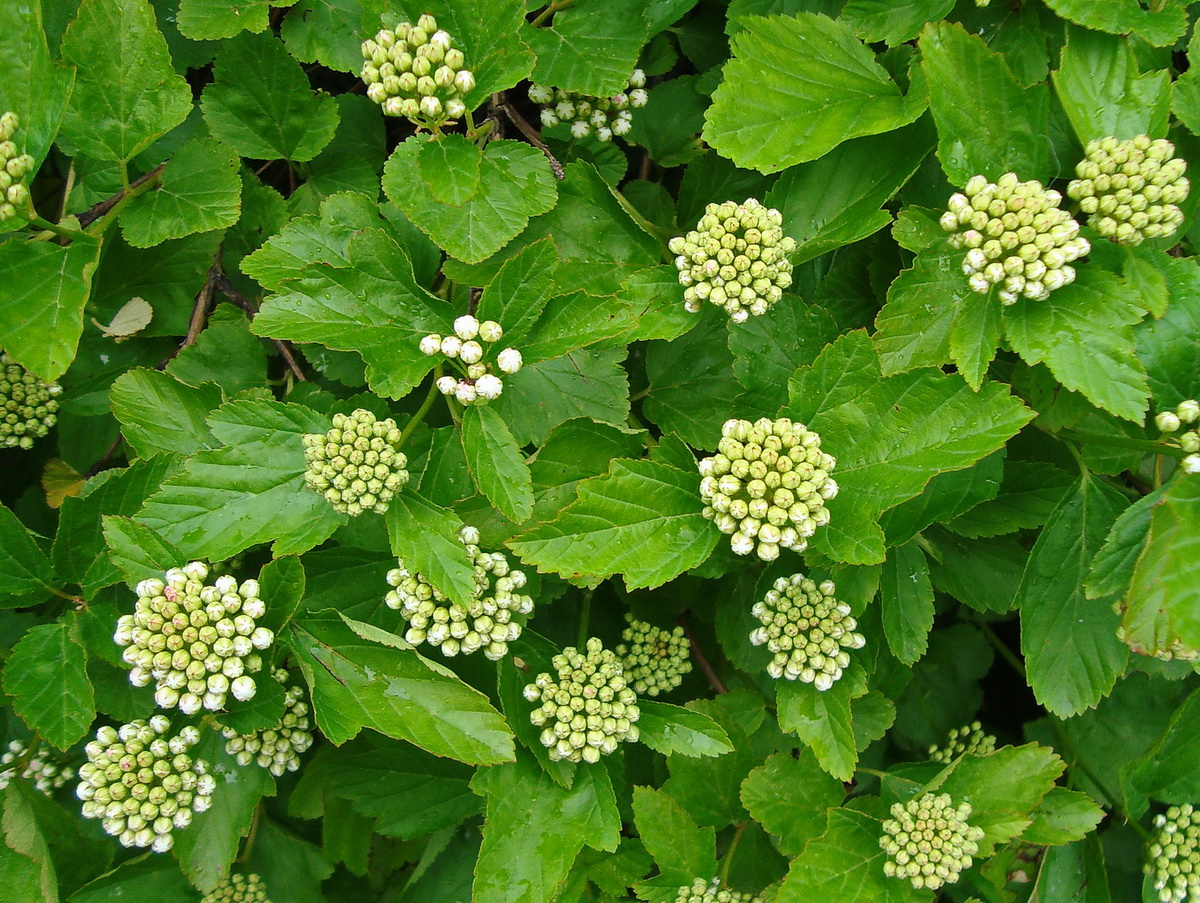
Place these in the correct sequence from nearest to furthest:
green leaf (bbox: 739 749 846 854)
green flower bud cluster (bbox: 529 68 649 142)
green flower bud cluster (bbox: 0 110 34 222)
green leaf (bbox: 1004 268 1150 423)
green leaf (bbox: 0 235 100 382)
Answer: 1. green leaf (bbox: 1004 268 1150 423)
2. green flower bud cluster (bbox: 0 110 34 222)
3. green leaf (bbox: 0 235 100 382)
4. green leaf (bbox: 739 749 846 854)
5. green flower bud cluster (bbox: 529 68 649 142)

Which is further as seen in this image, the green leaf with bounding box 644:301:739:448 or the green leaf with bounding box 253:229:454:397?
the green leaf with bounding box 644:301:739:448

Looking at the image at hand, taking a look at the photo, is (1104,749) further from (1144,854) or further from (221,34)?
(221,34)

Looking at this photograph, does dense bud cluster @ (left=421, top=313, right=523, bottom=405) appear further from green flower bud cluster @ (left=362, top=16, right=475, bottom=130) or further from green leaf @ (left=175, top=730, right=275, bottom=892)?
green leaf @ (left=175, top=730, right=275, bottom=892)

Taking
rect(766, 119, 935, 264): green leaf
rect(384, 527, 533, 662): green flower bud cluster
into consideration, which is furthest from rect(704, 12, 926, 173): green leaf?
rect(384, 527, 533, 662): green flower bud cluster

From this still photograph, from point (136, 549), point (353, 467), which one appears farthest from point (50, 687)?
point (353, 467)

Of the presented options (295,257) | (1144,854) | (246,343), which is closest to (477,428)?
(295,257)

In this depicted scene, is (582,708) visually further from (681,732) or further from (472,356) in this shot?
(472,356)
